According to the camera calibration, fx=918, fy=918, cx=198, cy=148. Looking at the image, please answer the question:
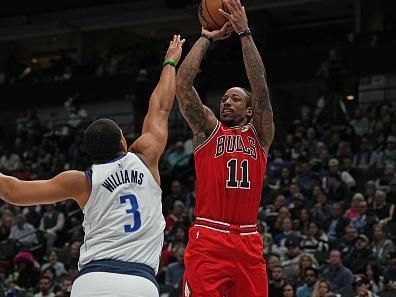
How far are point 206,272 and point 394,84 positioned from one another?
A: 60.5 ft

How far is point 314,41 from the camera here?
30297 mm

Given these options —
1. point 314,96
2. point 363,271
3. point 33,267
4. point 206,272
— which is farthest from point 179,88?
point 314,96

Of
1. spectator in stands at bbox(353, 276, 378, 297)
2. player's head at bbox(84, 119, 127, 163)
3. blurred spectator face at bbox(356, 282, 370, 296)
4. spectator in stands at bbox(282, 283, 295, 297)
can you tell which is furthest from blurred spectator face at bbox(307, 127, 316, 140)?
player's head at bbox(84, 119, 127, 163)

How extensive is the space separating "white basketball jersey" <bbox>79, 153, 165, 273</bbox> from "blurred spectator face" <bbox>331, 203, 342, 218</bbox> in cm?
1031

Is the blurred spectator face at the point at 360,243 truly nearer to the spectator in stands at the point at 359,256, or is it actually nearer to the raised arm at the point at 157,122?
the spectator in stands at the point at 359,256

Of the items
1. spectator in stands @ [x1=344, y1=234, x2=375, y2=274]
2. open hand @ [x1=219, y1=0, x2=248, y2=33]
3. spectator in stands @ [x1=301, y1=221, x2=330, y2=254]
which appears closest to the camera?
open hand @ [x1=219, y1=0, x2=248, y2=33]

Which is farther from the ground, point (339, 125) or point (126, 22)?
point (126, 22)

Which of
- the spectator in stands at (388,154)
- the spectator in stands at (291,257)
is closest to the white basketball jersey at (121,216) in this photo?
the spectator in stands at (291,257)

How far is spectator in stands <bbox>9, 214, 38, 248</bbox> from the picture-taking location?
18.8m

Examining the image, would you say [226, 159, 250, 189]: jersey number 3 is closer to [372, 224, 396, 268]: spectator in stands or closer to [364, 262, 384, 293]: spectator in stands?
[364, 262, 384, 293]: spectator in stands

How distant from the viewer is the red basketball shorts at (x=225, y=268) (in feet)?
24.1

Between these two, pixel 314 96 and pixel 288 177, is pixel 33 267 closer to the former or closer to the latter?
pixel 288 177

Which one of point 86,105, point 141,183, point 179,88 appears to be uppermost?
point 86,105

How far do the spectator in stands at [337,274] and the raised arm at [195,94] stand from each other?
6328 millimetres
